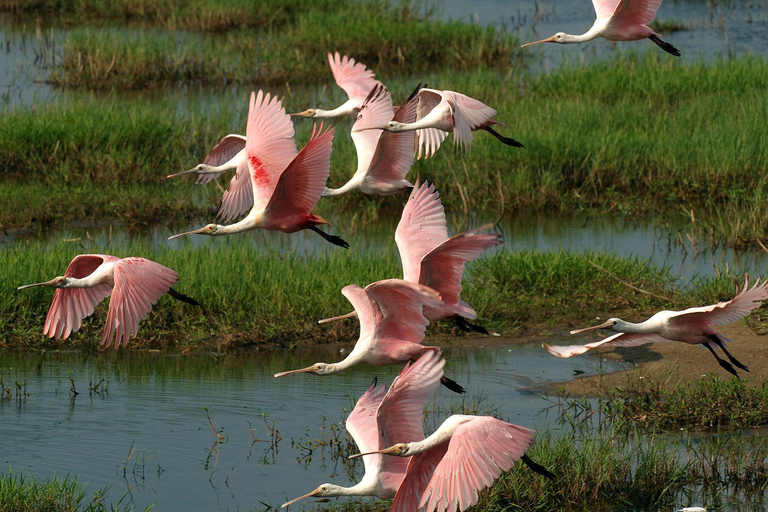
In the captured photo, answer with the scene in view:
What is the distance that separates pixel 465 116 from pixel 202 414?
2.45 meters

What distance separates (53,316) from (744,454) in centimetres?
391

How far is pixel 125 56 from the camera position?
1767cm

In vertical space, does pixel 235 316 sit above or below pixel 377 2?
below

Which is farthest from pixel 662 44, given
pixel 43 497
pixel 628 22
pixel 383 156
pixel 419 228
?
pixel 43 497

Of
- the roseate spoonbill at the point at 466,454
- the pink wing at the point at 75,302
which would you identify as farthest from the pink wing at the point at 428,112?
the roseate spoonbill at the point at 466,454

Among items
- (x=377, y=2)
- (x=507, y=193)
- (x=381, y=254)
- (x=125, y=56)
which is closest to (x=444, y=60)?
(x=377, y=2)

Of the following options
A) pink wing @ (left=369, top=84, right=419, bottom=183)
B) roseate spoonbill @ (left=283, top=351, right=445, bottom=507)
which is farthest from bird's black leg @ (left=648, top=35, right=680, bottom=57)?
roseate spoonbill @ (left=283, top=351, right=445, bottom=507)

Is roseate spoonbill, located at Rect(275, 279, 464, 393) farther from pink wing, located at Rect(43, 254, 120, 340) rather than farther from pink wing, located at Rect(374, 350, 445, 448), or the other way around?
pink wing, located at Rect(43, 254, 120, 340)

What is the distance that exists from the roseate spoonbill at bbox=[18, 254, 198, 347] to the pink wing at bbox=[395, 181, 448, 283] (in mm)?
1261

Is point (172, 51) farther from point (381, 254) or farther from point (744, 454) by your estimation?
point (744, 454)

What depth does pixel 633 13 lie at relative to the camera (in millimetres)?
7473

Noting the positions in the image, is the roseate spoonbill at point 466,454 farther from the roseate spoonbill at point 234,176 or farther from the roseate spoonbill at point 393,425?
the roseate spoonbill at point 234,176

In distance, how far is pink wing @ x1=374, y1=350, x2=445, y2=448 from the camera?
17.6ft

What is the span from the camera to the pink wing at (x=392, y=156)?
7.54 m
